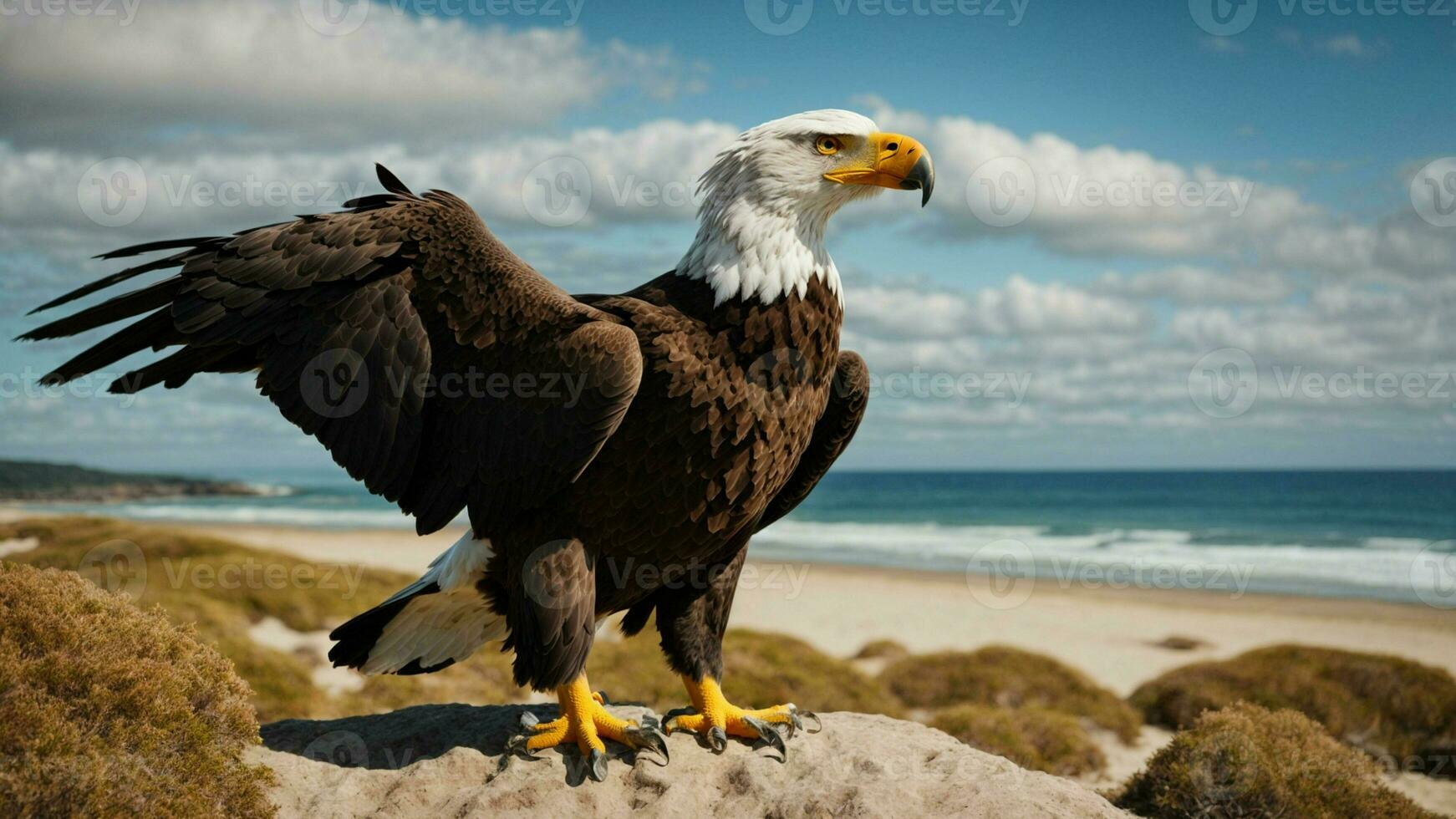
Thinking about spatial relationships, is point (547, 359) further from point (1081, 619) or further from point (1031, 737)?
point (1081, 619)

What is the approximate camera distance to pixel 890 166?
4.24m

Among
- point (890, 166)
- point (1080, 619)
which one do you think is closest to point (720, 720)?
point (890, 166)

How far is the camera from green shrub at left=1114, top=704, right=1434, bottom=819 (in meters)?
5.48

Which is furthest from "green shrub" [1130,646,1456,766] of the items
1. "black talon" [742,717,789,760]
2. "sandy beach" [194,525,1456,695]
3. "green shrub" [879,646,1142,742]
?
"black talon" [742,717,789,760]

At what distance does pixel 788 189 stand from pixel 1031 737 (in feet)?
20.6

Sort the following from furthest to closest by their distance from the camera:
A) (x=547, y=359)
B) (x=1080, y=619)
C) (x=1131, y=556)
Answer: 1. (x=1131, y=556)
2. (x=1080, y=619)
3. (x=547, y=359)

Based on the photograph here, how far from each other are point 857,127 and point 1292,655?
10.6 meters

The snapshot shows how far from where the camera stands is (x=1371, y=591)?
2181cm

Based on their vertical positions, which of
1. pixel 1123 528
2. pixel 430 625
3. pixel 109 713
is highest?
pixel 430 625

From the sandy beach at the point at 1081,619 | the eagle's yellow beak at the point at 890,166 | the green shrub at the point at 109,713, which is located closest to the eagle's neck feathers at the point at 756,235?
the eagle's yellow beak at the point at 890,166

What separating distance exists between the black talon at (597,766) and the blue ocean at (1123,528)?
70.6 ft

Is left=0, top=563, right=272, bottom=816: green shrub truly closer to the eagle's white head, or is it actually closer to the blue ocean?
the eagle's white head

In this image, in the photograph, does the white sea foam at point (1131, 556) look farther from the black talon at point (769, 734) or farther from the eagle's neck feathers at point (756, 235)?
the eagle's neck feathers at point (756, 235)

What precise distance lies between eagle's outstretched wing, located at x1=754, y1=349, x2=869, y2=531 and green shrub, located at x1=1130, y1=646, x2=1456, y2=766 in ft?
23.2
